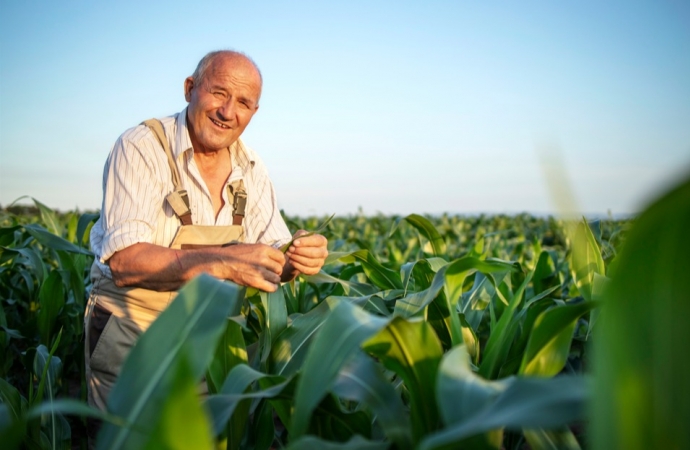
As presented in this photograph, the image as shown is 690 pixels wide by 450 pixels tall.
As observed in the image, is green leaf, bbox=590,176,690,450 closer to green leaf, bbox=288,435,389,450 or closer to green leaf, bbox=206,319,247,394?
green leaf, bbox=288,435,389,450

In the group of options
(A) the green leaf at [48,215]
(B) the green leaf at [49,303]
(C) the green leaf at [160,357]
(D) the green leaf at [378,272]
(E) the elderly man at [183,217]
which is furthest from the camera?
(A) the green leaf at [48,215]

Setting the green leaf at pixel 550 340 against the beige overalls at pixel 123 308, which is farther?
the beige overalls at pixel 123 308

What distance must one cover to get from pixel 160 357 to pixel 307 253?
43.4 inches

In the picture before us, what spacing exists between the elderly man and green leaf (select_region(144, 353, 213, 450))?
1.09 meters

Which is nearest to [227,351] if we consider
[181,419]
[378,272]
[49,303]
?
[181,419]

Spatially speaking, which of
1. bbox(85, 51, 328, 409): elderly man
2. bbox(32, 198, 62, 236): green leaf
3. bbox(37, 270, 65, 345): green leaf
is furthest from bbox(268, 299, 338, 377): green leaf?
bbox(32, 198, 62, 236): green leaf

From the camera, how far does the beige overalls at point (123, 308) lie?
2.06m

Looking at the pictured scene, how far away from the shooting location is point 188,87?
7.73 ft

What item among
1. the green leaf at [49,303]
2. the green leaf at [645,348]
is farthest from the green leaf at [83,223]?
the green leaf at [645,348]

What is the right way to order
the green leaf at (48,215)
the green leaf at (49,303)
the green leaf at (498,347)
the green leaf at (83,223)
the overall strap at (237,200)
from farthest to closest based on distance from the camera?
the green leaf at (48,215) < the green leaf at (83,223) < the green leaf at (49,303) < the overall strap at (237,200) < the green leaf at (498,347)

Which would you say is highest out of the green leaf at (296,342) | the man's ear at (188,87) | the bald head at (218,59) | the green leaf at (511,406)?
the bald head at (218,59)

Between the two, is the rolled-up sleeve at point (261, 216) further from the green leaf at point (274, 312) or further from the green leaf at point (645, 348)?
the green leaf at point (645, 348)

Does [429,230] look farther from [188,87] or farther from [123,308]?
[123,308]

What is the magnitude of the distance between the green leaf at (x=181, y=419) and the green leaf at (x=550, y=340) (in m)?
0.58
